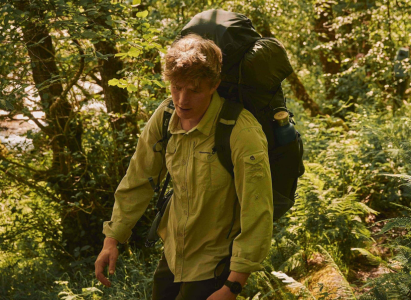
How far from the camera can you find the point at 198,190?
2199 mm

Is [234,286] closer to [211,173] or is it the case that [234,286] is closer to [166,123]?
[211,173]

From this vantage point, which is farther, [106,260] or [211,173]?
[106,260]

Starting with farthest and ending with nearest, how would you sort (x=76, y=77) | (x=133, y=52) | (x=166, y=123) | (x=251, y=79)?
(x=76, y=77) → (x=133, y=52) → (x=166, y=123) → (x=251, y=79)

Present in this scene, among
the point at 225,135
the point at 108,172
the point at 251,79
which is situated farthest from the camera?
the point at 108,172

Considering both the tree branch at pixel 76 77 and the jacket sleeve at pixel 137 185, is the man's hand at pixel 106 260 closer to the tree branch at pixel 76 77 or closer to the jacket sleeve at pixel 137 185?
the jacket sleeve at pixel 137 185

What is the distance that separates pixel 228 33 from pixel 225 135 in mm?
598

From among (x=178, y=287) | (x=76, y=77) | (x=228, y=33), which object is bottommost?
(x=178, y=287)

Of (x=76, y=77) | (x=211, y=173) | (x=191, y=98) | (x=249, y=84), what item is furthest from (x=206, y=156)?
(x=76, y=77)

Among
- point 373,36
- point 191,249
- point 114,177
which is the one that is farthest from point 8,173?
point 373,36

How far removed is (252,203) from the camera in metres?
2.02

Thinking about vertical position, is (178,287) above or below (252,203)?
below

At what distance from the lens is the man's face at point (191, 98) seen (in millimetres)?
2110

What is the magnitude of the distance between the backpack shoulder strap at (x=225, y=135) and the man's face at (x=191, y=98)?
0.12 metres

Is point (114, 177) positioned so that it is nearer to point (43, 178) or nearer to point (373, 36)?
point (43, 178)
